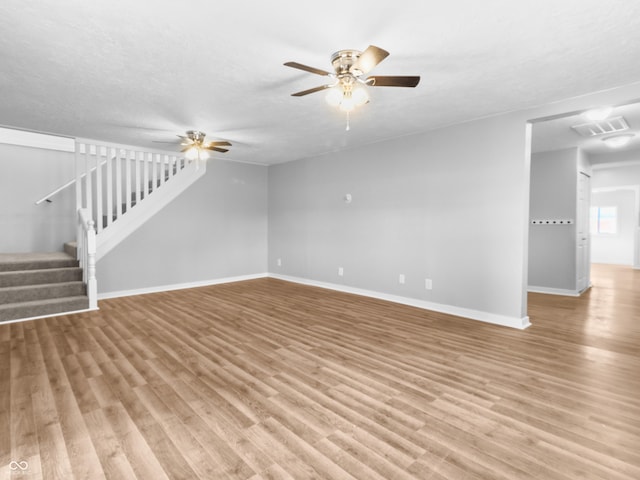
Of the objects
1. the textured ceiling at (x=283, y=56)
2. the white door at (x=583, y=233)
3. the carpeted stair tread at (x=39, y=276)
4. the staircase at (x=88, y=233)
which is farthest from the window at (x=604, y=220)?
the carpeted stair tread at (x=39, y=276)

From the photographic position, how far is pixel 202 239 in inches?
255

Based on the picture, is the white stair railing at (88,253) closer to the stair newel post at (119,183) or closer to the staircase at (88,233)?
the staircase at (88,233)

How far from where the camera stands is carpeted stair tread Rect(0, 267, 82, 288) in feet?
14.4

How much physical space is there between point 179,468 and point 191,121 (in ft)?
12.6

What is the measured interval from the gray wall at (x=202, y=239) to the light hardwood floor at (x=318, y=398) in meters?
1.62

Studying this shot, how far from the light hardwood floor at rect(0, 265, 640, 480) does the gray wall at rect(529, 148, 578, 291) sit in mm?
1668

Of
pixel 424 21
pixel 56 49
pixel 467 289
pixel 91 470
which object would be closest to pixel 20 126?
pixel 56 49

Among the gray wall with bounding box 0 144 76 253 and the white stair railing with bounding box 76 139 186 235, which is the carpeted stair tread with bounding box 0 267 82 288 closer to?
the white stair railing with bounding box 76 139 186 235

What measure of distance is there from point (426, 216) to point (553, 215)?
9.50 ft

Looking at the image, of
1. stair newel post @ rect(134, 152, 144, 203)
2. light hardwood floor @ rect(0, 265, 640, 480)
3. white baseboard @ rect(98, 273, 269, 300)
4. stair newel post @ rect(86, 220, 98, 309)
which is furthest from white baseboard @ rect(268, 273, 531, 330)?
stair newel post @ rect(86, 220, 98, 309)

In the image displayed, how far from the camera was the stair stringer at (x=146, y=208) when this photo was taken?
5260 mm

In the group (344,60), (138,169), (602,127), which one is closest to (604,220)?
(602,127)

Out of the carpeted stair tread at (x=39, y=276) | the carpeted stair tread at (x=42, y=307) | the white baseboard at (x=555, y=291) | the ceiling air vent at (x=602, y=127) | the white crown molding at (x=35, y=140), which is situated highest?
the white crown molding at (x=35, y=140)

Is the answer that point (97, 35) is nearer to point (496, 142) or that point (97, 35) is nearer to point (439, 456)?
point (439, 456)
